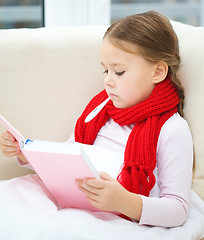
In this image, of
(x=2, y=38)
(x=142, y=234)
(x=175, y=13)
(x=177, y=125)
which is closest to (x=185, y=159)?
(x=177, y=125)

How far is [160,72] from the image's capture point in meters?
1.13

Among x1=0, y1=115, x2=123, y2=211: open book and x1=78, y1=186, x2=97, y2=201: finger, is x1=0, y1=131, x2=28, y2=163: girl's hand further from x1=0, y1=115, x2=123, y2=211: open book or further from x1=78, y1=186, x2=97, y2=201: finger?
x1=78, y1=186, x2=97, y2=201: finger

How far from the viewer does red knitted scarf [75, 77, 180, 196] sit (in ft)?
3.38

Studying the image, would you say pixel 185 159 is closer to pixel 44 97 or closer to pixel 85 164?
pixel 85 164

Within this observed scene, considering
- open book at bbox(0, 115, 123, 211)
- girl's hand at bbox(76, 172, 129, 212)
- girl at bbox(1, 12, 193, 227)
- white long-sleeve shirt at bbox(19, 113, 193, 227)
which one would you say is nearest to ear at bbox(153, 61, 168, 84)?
girl at bbox(1, 12, 193, 227)

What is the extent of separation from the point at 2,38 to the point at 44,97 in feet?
0.77

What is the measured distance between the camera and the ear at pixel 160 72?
1121 mm

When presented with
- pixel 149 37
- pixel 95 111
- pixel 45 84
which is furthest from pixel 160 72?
pixel 45 84

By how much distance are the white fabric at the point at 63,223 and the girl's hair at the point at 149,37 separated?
1.22ft

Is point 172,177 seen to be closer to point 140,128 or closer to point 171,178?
point 171,178

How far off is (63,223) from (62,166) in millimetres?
121

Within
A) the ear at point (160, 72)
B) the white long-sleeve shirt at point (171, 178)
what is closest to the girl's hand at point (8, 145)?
the white long-sleeve shirt at point (171, 178)

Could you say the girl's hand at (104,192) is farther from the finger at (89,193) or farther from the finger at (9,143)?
the finger at (9,143)

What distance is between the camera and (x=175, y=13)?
1940 mm
